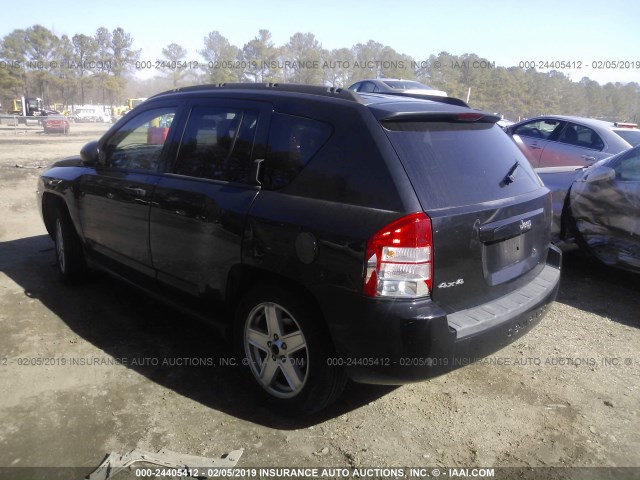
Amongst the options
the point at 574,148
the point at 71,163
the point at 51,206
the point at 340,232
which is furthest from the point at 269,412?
the point at 574,148

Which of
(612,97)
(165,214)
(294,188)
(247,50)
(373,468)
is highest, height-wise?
(247,50)

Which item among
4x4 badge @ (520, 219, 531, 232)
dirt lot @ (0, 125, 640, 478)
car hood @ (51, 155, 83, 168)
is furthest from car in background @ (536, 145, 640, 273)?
car hood @ (51, 155, 83, 168)

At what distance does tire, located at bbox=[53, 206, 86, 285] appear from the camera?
478 centimetres

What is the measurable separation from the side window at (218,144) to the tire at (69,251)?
1.92 metres

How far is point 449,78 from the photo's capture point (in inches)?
1638

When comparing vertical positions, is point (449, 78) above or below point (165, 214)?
above

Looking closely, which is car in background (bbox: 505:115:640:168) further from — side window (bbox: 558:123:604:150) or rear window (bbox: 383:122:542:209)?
rear window (bbox: 383:122:542:209)

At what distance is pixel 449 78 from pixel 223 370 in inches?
1664

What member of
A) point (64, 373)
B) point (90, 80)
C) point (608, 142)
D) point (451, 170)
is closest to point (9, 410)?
point (64, 373)

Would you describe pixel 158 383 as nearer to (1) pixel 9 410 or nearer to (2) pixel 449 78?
(1) pixel 9 410

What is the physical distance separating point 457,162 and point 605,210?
321 cm

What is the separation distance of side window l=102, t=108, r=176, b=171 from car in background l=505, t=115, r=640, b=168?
6747mm

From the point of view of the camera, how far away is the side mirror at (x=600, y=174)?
5.18 metres

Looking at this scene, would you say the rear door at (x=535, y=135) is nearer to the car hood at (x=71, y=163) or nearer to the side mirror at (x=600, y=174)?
the side mirror at (x=600, y=174)
